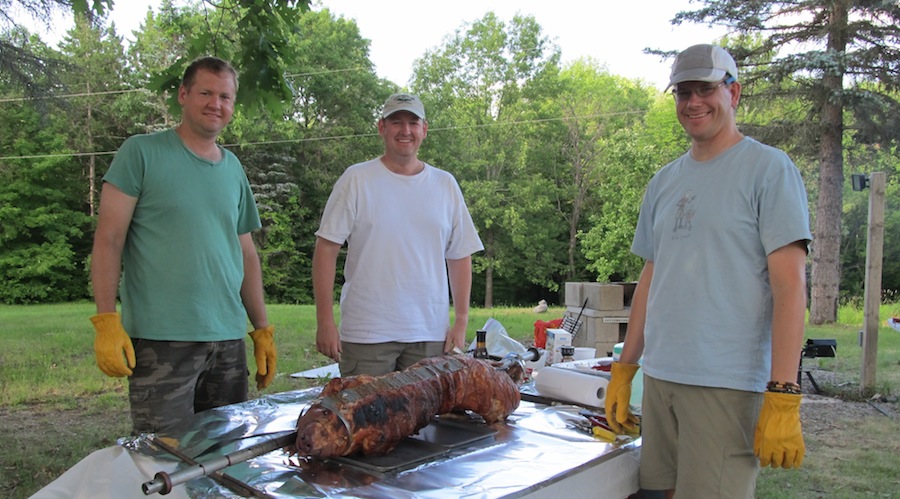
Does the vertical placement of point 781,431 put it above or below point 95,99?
below

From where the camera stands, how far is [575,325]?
244 inches

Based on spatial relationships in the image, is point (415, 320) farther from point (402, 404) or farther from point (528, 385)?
point (402, 404)

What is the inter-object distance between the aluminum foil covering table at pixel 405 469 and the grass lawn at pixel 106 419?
259 cm

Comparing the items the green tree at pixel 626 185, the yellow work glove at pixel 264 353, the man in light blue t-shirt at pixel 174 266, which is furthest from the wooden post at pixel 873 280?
the green tree at pixel 626 185

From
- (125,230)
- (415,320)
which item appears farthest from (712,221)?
(125,230)

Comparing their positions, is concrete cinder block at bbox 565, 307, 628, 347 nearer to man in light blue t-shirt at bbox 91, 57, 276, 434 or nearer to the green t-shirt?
man in light blue t-shirt at bbox 91, 57, 276, 434

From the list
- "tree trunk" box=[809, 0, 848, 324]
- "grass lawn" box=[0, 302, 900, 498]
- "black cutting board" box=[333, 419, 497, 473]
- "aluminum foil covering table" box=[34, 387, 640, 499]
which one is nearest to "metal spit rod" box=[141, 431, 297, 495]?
"aluminum foil covering table" box=[34, 387, 640, 499]

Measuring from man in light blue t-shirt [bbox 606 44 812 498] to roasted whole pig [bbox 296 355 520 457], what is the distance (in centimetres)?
56

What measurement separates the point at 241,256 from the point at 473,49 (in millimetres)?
30976

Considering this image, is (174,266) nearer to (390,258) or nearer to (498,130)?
(390,258)

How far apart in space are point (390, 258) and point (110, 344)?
3.79 ft

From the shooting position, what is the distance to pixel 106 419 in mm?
6070

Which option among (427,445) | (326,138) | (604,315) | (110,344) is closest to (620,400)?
(427,445)

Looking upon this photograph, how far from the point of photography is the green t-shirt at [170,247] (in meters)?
2.57
